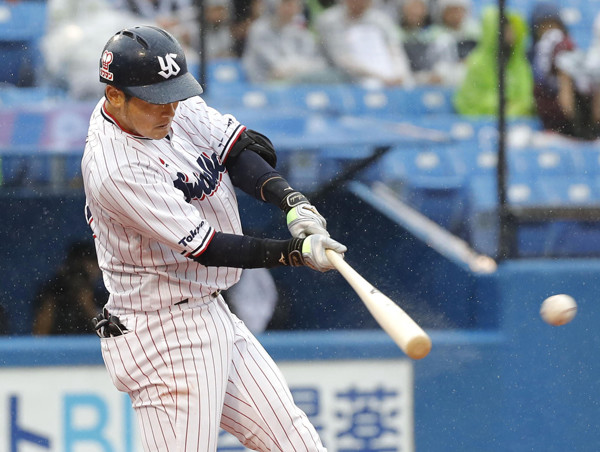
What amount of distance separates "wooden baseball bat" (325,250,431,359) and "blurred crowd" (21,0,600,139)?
199 centimetres

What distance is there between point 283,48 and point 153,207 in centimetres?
266

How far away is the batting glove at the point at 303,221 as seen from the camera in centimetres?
249

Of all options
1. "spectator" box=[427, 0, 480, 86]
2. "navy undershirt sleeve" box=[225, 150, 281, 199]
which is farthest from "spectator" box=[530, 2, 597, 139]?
"navy undershirt sleeve" box=[225, 150, 281, 199]

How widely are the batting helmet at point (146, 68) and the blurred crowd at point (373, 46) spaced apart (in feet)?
5.13

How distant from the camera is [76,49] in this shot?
14.0ft

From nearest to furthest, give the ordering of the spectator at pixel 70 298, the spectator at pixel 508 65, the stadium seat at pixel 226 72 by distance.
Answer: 1. the spectator at pixel 70 298
2. the spectator at pixel 508 65
3. the stadium seat at pixel 226 72

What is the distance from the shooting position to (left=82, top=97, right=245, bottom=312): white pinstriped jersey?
241 centimetres

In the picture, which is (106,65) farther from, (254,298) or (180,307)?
(254,298)

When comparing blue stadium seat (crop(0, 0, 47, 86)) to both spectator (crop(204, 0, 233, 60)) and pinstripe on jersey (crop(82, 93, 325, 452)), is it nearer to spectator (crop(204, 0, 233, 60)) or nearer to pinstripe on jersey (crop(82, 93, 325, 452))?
spectator (crop(204, 0, 233, 60))

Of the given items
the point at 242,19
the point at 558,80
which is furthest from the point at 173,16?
the point at 558,80

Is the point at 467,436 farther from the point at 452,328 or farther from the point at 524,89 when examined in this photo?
the point at 524,89

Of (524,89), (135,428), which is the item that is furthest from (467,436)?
(524,89)

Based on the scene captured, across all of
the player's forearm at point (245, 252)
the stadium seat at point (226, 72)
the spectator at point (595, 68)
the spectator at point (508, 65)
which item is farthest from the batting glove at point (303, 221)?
the spectator at point (595, 68)

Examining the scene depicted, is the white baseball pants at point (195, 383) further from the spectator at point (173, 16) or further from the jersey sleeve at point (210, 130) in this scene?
the spectator at point (173, 16)
